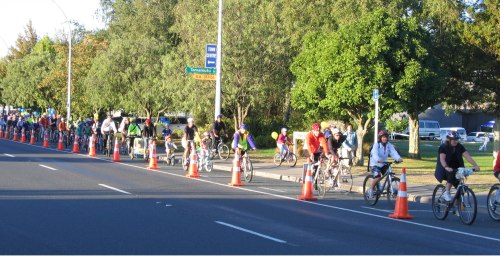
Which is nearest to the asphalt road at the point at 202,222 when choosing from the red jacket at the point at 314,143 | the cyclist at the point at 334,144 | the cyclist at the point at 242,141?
the cyclist at the point at 334,144

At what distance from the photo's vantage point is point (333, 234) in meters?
12.3

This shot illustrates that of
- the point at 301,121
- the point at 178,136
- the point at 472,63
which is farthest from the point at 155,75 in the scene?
the point at 472,63

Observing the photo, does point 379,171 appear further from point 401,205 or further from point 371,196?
point 401,205

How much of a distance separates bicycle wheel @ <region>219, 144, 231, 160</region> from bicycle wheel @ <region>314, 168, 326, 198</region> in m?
13.1

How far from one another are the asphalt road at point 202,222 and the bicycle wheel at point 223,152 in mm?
10790

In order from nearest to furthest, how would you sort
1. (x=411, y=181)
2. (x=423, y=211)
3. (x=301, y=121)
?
1. (x=423, y=211)
2. (x=411, y=181)
3. (x=301, y=121)

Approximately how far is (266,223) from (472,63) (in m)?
21.5

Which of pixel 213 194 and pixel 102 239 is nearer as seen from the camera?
pixel 102 239

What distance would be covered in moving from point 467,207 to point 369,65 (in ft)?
48.2

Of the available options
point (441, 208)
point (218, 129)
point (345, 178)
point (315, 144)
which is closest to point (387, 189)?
point (441, 208)

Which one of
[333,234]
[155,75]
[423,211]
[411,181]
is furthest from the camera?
[155,75]

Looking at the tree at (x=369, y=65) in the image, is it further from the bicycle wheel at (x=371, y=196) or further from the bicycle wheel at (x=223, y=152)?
the bicycle wheel at (x=371, y=196)

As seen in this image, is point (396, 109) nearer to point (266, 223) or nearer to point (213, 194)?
point (213, 194)

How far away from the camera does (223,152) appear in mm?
34125
